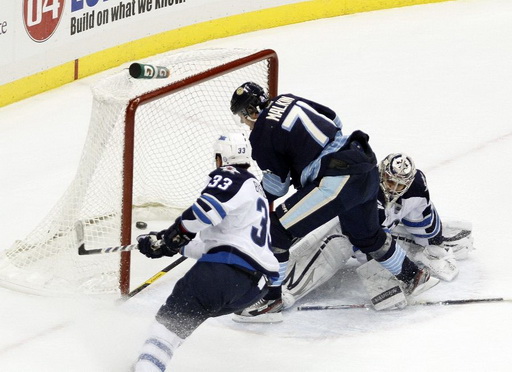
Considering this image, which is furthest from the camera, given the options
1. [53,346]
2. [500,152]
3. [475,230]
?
[500,152]

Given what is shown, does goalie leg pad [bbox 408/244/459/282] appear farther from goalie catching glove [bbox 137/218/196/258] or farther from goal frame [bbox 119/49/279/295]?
goalie catching glove [bbox 137/218/196/258]

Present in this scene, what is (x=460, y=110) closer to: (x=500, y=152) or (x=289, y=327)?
(x=500, y=152)

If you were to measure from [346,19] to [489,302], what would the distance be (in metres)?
3.89

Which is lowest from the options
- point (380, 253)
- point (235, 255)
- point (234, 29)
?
point (234, 29)

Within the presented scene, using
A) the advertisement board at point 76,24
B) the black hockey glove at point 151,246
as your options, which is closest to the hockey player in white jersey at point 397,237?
the black hockey glove at point 151,246

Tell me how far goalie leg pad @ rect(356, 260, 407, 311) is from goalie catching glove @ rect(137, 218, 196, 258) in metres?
0.99

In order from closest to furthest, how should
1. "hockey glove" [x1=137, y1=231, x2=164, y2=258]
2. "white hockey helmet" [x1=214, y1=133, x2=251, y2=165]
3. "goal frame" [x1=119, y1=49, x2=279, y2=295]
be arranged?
"white hockey helmet" [x1=214, y1=133, x2=251, y2=165] < "hockey glove" [x1=137, y1=231, x2=164, y2=258] < "goal frame" [x1=119, y1=49, x2=279, y2=295]

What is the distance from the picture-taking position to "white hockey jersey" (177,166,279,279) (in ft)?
13.1

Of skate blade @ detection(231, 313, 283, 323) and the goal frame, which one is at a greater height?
the goal frame

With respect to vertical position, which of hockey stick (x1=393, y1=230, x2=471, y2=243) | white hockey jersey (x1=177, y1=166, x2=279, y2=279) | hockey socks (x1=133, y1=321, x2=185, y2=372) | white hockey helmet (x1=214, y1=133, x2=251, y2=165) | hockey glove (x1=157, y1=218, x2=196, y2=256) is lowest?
hockey stick (x1=393, y1=230, x2=471, y2=243)

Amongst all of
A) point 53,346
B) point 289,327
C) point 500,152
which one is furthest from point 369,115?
point 53,346

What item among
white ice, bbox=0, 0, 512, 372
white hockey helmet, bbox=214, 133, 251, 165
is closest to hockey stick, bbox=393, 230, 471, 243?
white ice, bbox=0, 0, 512, 372

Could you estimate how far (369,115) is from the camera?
6855 mm

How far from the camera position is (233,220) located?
4.06 m
